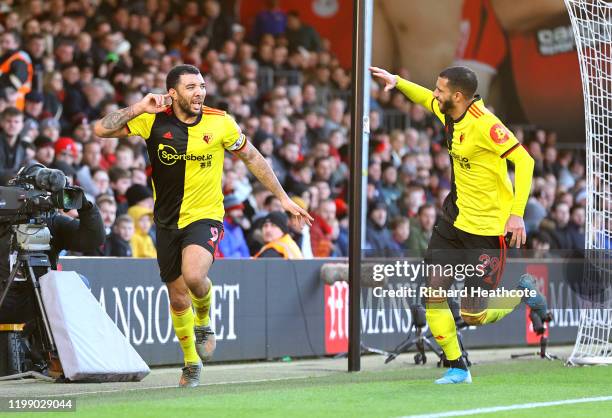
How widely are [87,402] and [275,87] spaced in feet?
40.0

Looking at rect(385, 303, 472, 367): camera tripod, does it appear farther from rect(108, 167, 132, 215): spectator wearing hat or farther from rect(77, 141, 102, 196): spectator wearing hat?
rect(77, 141, 102, 196): spectator wearing hat

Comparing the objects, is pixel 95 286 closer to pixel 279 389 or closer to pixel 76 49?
pixel 279 389

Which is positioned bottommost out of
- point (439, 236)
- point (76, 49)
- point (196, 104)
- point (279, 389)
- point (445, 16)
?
point (279, 389)

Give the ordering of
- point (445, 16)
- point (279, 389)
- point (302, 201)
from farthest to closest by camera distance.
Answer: point (445, 16) < point (302, 201) < point (279, 389)

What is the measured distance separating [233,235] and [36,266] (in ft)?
15.5

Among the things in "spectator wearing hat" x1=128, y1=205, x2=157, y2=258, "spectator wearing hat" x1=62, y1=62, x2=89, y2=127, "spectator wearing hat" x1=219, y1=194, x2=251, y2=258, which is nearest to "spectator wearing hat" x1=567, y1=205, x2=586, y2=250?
"spectator wearing hat" x1=219, y1=194, x2=251, y2=258

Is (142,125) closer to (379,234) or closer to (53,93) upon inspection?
(53,93)

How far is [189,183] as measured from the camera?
10250mm

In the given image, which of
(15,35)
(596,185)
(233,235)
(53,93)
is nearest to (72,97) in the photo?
(53,93)

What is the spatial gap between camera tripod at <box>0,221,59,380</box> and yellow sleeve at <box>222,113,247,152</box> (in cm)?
173

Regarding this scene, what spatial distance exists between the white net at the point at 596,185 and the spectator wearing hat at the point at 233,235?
12.9 ft

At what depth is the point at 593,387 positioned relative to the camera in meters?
10.3

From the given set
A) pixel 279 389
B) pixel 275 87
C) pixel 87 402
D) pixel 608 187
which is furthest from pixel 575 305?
pixel 87 402

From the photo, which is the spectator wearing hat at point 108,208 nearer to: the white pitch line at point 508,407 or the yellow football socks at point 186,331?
the yellow football socks at point 186,331
